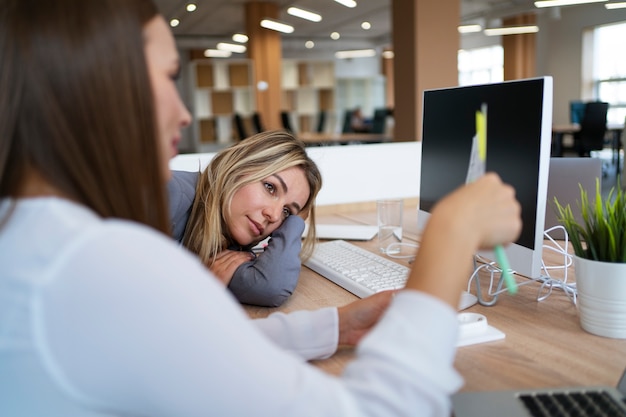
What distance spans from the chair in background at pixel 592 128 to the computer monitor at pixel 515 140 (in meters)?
7.61

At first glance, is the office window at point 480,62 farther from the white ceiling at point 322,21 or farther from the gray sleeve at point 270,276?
the gray sleeve at point 270,276

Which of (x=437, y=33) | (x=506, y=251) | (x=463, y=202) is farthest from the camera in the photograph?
(x=437, y=33)

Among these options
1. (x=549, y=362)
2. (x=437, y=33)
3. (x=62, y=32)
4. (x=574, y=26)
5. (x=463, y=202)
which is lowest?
(x=549, y=362)

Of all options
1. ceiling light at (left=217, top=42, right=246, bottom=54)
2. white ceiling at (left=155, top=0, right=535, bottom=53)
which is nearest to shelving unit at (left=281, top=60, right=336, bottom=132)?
white ceiling at (left=155, top=0, right=535, bottom=53)

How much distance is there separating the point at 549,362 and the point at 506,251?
0.30 metres

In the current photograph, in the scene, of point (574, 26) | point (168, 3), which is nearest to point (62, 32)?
point (168, 3)

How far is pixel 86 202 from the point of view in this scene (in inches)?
20.3

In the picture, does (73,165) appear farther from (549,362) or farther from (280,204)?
(280,204)

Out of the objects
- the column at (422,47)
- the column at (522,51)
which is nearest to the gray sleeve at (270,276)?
the column at (422,47)

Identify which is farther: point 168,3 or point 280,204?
point 168,3

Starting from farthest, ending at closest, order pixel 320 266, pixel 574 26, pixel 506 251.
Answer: pixel 574 26 → pixel 320 266 → pixel 506 251

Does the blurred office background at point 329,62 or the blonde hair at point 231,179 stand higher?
the blurred office background at point 329,62

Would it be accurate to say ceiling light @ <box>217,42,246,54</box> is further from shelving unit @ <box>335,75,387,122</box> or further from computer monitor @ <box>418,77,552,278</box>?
computer monitor @ <box>418,77,552,278</box>

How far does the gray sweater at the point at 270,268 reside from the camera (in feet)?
3.83
